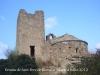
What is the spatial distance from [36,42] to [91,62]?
41.0ft

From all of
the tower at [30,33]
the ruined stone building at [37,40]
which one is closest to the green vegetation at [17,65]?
the ruined stone building at [37,40]

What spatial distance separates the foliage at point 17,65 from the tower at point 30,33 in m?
4.08

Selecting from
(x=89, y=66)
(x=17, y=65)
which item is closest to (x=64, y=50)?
(x=17, y=65)

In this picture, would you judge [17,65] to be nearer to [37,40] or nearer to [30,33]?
[37,40]

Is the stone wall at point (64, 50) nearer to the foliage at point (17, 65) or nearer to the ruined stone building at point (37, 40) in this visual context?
the ruined stone building at point (37, 40)

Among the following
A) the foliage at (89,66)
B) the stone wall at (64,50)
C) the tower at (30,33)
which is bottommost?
the foliage at (89,66)

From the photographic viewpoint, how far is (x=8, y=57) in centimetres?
1895

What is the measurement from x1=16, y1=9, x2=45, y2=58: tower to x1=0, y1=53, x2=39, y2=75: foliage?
13.4ft

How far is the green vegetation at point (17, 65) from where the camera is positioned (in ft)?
56.0

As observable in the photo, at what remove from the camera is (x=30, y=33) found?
23281 mm

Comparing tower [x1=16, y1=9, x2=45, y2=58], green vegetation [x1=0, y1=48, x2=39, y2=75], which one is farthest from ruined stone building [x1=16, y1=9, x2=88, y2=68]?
green vegetation [x1=0, y1=48, x2=39, y2=75]

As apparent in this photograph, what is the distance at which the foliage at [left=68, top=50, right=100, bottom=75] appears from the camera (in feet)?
36.1

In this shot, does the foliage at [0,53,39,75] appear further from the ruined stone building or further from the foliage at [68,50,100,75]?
the foliage at [68,50,100,75]

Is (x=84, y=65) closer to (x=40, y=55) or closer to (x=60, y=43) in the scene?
(x=60, y=43)
